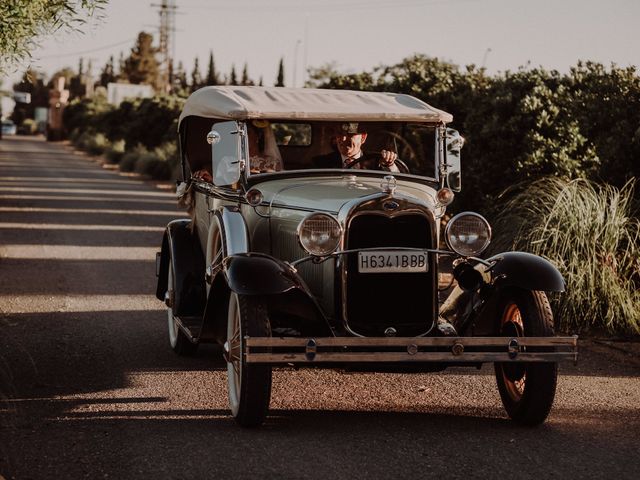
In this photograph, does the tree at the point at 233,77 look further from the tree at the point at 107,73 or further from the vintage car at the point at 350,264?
the vintage car at the point at 350,264

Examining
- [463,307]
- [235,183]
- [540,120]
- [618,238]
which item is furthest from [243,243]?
[540,120]

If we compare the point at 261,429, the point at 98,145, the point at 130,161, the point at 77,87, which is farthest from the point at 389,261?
the point at 77,87

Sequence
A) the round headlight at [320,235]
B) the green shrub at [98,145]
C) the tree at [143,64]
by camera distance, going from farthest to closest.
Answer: the tree at [143,64] → the green shrub at [98,145] → the round headlight at [320,235]

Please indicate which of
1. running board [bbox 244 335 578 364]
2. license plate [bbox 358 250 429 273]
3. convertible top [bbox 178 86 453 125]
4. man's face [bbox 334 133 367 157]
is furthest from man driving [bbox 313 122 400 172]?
running board [bbox 244 335 578 364]

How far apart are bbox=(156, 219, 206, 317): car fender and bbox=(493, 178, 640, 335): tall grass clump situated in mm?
3300

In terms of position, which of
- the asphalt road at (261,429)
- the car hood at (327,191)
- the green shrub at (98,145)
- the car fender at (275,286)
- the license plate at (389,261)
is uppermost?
the car hood at (327,191)

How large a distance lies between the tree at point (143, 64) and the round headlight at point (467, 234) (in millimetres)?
106337

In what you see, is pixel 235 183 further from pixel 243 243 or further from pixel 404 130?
pixel 404 130

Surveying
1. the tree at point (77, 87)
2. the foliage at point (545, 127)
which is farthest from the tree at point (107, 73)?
the foliage at point (545, 127)

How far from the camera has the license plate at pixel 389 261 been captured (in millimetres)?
6250

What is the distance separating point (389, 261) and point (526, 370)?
105cm

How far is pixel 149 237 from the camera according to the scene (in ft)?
56.1

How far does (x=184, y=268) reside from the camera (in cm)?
824

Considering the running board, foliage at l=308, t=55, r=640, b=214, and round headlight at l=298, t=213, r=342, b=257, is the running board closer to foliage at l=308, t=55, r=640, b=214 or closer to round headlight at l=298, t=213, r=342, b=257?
round headlight at l=298, t=213, r=342, b=257
